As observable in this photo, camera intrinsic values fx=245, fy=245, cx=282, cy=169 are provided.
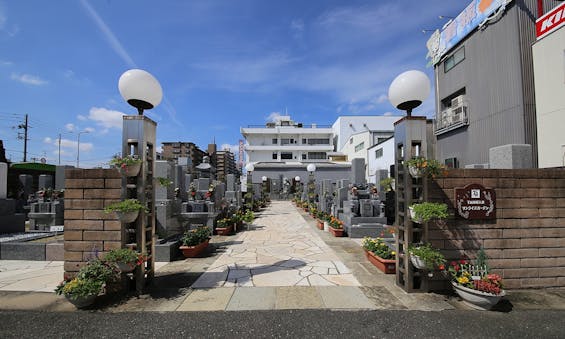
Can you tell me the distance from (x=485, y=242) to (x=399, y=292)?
1.80 metres

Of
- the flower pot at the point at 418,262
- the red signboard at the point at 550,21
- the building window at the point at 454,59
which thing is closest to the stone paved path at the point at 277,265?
the flower pot at the point at 418,262

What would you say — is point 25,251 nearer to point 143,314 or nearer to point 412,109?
point 143,314

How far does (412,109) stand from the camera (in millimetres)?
4602

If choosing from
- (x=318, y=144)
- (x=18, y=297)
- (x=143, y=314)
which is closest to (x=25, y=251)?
(x=18, y=297)

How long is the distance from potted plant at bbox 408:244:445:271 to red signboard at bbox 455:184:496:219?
0.95 meters

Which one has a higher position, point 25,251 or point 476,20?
point 476,20

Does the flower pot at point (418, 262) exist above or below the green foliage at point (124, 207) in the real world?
below

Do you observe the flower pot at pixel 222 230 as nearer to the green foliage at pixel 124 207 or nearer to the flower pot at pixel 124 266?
the flower pot at pixel 124 266

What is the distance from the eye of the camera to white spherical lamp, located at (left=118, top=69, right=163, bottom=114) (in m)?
4.23

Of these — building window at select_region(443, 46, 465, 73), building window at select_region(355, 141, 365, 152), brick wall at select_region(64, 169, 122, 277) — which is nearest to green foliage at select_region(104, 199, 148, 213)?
brick wall at select_region(64, 169, 122, 277)

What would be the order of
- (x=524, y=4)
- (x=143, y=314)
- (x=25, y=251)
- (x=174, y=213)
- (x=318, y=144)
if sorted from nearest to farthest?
(x=143, y=314) < (x=25, y=251) < (x=174, y=213) < (x=524, y=4) < (x=318, y=144)

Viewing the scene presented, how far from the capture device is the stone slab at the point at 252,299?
3831mm

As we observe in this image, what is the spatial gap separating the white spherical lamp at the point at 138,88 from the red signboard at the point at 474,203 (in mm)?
5783

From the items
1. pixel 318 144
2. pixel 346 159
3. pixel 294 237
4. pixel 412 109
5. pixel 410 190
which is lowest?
pixel 294 237
